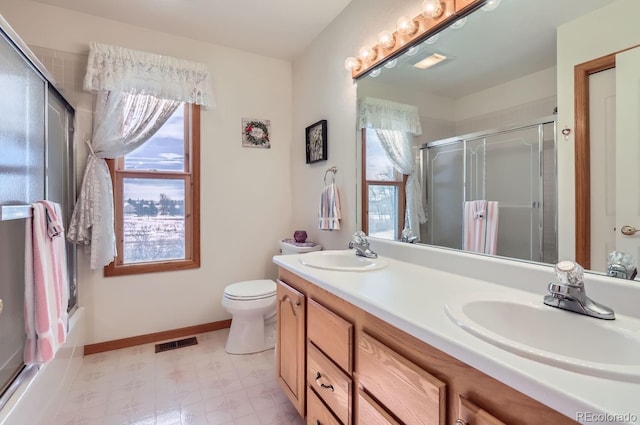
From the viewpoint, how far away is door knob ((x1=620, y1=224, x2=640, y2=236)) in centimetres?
86

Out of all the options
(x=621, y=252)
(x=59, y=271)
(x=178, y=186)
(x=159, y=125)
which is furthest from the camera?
(x=178, y=186)

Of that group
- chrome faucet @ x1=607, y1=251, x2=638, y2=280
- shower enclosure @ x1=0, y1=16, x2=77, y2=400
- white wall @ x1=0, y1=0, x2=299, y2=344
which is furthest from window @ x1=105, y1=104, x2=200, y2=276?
chrome faucet @ x1=607, y1=251, x2=638, y2=280

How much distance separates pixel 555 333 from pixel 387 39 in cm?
158

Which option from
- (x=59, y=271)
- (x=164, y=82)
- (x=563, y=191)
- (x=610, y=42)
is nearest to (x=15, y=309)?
(x=59, y=271)

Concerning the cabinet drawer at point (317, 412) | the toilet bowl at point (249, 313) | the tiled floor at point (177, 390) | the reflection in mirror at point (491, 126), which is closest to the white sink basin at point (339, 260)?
the reflection in mirror at point (491, 126)

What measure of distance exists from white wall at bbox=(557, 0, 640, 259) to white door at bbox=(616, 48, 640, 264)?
0.07 m

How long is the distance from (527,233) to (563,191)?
182 mm

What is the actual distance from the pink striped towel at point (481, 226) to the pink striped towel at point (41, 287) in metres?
1.80

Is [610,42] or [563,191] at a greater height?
[610,42]

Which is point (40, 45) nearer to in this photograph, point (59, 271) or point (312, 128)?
point (59, 271)

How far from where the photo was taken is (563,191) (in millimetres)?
997

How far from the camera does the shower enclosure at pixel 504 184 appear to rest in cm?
104

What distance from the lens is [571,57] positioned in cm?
97

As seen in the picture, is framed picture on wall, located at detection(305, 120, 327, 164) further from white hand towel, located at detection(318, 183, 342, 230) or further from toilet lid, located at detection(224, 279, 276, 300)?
toilet lid, located at detection(224, 279, 276, 300)
